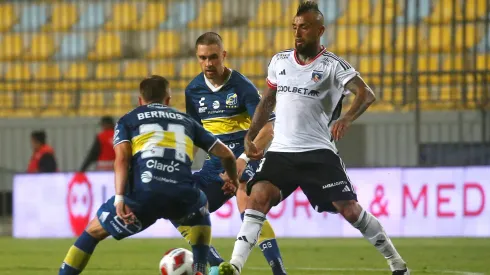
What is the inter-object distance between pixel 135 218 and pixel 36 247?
775 cm

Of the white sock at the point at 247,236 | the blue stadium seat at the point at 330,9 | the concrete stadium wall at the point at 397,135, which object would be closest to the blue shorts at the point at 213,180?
the white sock at the point at 247,236

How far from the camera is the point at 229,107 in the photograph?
8734 mm

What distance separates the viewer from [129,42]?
21656 millimetres

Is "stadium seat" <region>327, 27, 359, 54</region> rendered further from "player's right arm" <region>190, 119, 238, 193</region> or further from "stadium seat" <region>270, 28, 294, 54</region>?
"player's right arm" <region>190, 119, 238, 193</region>

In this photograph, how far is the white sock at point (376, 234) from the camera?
25.8 feet

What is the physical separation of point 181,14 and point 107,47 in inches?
65.6

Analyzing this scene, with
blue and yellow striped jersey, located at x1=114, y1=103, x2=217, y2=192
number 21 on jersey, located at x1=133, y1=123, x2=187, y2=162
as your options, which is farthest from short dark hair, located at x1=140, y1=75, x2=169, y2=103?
number 21 on jersey, located at x1=133, y1=123, x2=187, y2=162

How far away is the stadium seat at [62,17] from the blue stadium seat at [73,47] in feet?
0.74

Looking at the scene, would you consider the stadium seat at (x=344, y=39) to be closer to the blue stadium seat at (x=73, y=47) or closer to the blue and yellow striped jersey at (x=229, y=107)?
the blue stadium seat at (x=73, y=47)

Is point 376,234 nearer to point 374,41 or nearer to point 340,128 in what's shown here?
point 340,128

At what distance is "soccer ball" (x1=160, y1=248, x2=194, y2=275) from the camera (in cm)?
760

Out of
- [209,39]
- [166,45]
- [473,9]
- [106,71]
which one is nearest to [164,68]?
[166,45]

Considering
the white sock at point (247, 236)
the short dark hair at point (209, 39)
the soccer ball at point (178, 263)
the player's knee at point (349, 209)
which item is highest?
the short dark hair at point (209, 39)

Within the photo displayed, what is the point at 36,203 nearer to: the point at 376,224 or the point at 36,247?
the point at 36,247
